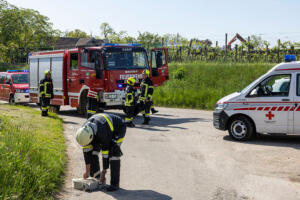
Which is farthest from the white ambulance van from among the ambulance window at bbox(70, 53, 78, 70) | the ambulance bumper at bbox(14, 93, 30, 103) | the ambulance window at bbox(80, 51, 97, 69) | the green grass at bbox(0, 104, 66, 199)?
the ambulance bumper at bbox(14, 93, 30, 103)

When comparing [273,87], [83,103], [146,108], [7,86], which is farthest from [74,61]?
[273,87]

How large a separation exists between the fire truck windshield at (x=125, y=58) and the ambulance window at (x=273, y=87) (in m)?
6.15

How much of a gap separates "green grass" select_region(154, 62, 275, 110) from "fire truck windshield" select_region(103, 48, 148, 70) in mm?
5857

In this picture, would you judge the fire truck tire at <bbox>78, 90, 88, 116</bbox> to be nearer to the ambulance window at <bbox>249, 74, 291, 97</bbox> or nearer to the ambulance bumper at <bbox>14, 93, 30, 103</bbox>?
the ambulance bumper at <bbox>14, 93, 30, 103</bbox>

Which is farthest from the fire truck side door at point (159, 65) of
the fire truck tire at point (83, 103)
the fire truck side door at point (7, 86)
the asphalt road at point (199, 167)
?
the fire truck side door at point (7, 86)

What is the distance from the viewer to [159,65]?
1527 centimetres

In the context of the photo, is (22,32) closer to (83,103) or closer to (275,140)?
(83,103)

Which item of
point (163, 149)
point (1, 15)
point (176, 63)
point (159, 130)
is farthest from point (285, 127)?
point (1, 15)

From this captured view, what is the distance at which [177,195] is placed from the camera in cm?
598

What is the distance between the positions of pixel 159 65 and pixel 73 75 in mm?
3730

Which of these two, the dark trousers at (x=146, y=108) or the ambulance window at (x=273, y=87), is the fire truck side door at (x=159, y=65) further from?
the ambulance window at (x=273, y=87)

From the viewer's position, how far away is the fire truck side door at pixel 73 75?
16.2 m

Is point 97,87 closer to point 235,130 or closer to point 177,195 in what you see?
point 235,130

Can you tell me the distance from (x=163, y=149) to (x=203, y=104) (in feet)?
37.4
